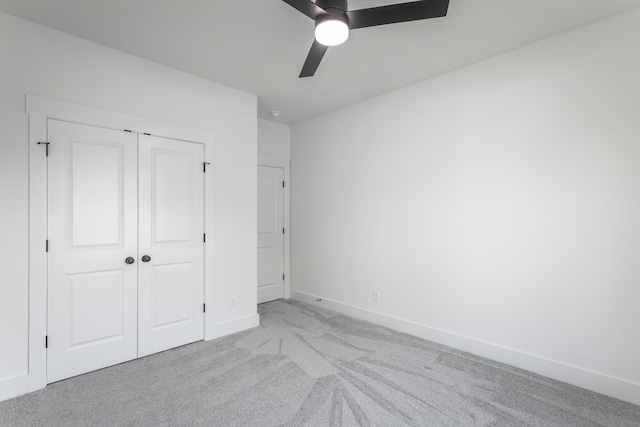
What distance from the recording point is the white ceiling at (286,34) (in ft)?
6.95

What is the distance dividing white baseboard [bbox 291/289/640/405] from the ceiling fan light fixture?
281 centimetres

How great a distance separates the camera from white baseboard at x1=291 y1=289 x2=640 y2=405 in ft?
7.16

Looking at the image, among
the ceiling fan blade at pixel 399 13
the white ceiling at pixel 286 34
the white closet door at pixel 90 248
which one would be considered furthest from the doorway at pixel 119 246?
the ceiling fan blade at pixel 399 13

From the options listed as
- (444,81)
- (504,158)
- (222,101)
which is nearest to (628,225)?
(504,158)

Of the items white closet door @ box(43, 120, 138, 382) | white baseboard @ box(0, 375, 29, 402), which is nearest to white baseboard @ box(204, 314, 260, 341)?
white closet door @ box(43, 120, 138, 382)

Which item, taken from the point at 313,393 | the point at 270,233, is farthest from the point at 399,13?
the point at 270,233

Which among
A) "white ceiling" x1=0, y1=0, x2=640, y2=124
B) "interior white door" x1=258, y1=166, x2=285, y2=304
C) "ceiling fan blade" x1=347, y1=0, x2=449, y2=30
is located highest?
"white ceiling" x1=0, y1=0, x2=640, y2=124

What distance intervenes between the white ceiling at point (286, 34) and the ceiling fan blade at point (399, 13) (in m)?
0.40

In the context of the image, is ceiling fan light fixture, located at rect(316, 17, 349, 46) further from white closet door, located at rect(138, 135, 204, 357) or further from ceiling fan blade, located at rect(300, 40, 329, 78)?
white closet door, located at rect(138, 135, 204, 357)

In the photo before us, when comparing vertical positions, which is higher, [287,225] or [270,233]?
[287,225]

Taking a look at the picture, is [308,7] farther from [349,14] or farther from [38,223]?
[38,223]

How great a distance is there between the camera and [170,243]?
297 cm

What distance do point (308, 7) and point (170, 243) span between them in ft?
7.80

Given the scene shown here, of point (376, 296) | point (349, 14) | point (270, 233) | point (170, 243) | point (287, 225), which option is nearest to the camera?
point (349, 14)
